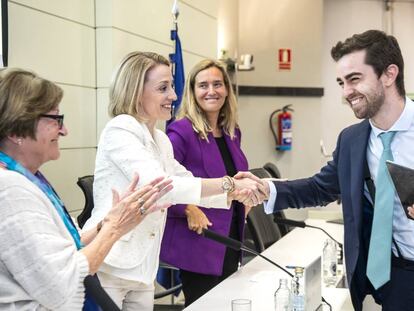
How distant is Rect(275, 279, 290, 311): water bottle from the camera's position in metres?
1.81

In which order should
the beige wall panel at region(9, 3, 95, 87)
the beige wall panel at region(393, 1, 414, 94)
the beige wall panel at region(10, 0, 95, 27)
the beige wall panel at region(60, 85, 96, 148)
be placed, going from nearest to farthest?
1. the beige wall panel at region(9, 3, 95, 87)
2. the beige wall panel at region(10, 0, 95, 27)
3. the beige wall panel at region(60, 85, 96, 148)
4. the beige wall panel at region(393, 1, 414, 94)

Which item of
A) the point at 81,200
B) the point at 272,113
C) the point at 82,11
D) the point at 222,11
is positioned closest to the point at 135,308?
the point at 81,200

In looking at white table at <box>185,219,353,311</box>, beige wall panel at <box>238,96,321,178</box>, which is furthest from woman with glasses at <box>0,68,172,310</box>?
beige wall panel at <box>238,96,321,178</box>

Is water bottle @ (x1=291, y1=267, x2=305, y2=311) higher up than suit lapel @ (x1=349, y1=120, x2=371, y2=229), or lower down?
lower down

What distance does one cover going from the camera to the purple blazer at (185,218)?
2.50m

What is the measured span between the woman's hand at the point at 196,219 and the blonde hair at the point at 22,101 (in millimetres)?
1053

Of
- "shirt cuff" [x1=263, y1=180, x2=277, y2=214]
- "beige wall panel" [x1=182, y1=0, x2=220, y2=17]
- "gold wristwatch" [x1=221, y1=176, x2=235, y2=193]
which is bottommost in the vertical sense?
"shirt cuff" [x1=263, y1=180, x2=277, y2=214]

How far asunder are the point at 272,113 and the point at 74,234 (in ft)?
16.8

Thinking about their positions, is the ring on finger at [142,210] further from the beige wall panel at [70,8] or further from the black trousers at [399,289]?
the beige wall panel at [70,8]

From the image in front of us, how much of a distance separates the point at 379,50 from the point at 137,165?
92 cm

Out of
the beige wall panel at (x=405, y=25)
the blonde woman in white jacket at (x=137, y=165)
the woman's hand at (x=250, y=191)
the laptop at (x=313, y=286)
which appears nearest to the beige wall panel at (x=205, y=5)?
the woman's hand at (x=250, y=191)

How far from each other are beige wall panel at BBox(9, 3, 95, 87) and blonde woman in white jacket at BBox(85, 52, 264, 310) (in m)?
0.97

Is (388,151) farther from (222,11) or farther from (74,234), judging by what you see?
(222,11)

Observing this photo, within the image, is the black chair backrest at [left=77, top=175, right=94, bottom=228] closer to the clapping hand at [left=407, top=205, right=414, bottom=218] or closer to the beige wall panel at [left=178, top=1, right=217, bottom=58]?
the clapping hand at [left=407, top=205, right=414, bottom=218]
